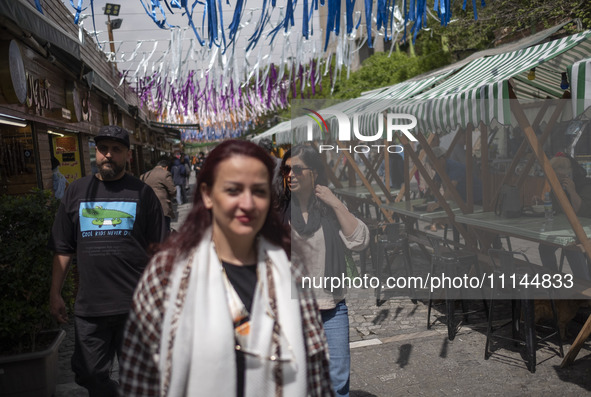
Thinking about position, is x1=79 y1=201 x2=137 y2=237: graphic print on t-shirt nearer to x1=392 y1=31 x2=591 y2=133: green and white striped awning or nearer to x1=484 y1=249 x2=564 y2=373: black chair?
x1=484 y1=249 x2=564 y2=373: black chair

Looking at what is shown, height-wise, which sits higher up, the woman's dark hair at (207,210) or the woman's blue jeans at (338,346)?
the woman's dark hair at (207,210)

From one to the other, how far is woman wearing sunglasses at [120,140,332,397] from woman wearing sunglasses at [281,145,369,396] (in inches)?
39.0

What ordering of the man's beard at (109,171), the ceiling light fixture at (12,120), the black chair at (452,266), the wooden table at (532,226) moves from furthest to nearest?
the ceiling light fixture at (12,120), the black chair at (452,266), the wooden table at (532,226), the man's beard at (109,171)

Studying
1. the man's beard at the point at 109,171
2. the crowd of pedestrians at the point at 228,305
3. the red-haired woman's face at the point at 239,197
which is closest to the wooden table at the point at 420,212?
the man's beard at the point at 109,171

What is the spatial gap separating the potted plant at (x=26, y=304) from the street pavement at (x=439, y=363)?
0.43 metres

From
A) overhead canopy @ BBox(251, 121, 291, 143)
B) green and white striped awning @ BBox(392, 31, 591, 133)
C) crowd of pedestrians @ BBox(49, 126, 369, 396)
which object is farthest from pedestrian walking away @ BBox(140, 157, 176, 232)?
overhead canopy @ BBox(251, 121, 291, 143)

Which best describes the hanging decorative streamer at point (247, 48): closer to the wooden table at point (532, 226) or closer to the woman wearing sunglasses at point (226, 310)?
the wooden table at point (532, 226)

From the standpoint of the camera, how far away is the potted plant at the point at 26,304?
3857 millimetres

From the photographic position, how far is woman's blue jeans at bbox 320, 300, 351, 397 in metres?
3.06

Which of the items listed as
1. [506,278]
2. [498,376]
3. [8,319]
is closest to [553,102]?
[506,278]

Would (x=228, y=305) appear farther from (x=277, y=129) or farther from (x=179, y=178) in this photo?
(x=277, y=129)

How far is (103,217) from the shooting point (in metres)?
3.26

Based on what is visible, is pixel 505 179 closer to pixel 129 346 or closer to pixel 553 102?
pixel 553 102

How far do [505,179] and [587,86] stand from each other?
3.24m
